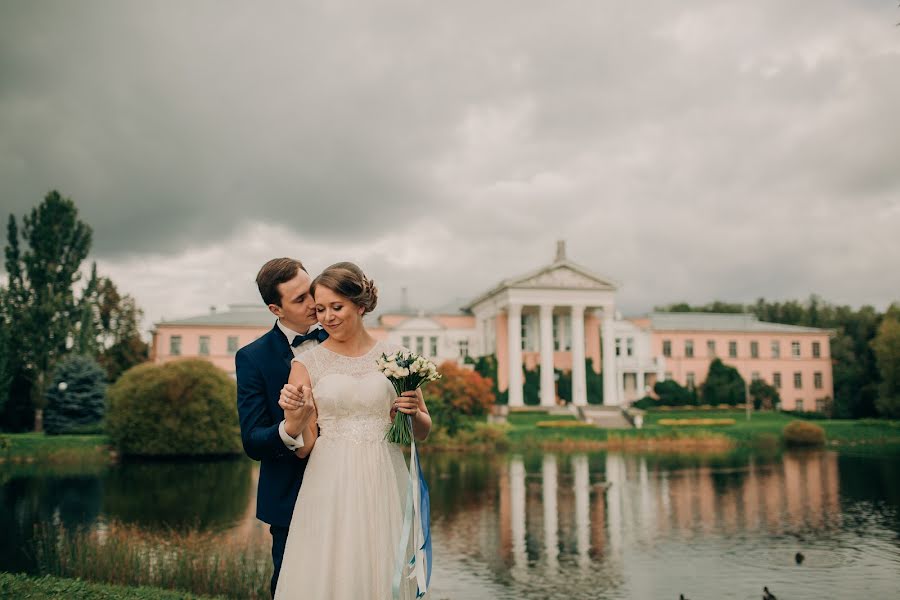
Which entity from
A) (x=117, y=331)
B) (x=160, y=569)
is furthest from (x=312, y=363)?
(x=117, y=331)

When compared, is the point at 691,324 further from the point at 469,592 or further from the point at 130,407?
Answer: the point at 469,592

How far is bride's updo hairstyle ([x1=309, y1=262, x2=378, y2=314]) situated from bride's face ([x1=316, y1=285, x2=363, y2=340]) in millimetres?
23

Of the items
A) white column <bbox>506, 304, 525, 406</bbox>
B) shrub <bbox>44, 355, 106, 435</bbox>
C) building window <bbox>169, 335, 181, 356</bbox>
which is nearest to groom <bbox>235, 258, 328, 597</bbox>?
shrub <bbox>44, 355, 106, 435</bbox>

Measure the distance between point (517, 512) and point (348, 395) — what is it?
537 inches

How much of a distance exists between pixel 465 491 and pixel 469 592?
9.82m

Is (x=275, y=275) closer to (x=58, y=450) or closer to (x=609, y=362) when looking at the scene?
(x=58, y=450)

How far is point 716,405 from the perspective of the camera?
54938mm

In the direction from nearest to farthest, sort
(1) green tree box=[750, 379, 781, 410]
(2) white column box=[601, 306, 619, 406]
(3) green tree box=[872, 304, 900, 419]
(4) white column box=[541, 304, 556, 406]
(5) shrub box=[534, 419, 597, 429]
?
1. (5) shrub box=[534, 419, 597, 429]
2. (3) green tree box=[872, 304, 900, 419]
3. (4) white column box=[541, 304, 556, 406]
4. (2) white column box=[601, 306, 619, 406]
5. (1) green tree box=[750, 379, 781, 410]

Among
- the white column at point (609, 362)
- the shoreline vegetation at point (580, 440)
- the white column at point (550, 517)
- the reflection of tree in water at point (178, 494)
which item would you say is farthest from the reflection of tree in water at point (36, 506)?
the white column at point (609, 362)

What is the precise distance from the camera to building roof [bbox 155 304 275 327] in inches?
2322

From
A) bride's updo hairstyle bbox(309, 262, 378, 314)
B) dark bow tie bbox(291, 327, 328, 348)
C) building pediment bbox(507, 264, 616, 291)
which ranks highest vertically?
building pediment bbox(507, 264, 616, 291)

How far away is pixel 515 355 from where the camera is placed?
5369 centimetres

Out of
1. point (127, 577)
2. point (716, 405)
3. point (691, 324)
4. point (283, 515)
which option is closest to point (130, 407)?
point (127, 577)

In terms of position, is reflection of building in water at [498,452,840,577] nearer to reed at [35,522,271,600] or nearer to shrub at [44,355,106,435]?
reed at [35,522,271,600]
